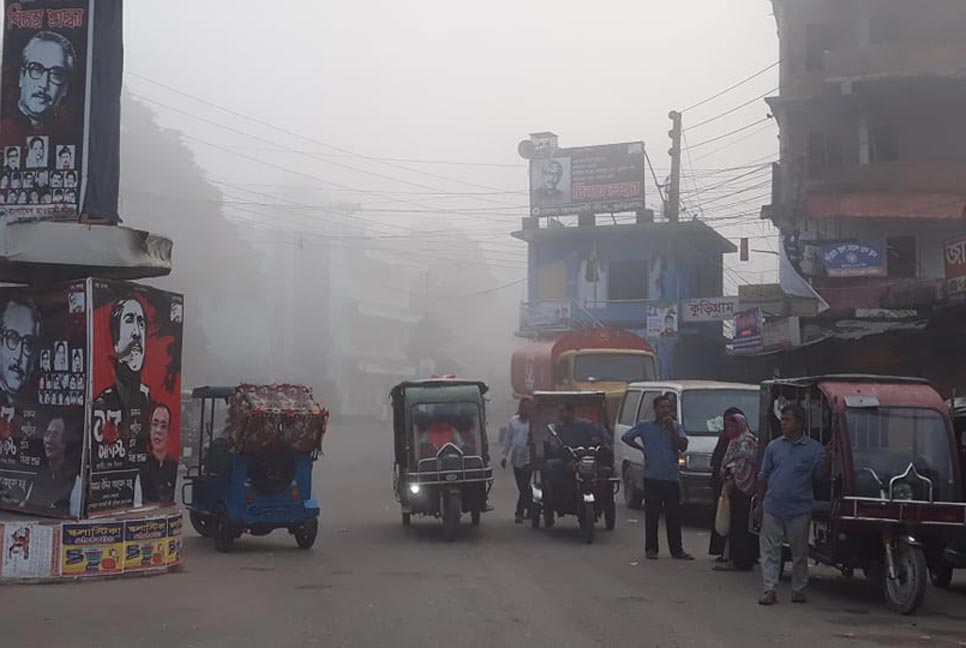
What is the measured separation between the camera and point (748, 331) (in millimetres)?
28344

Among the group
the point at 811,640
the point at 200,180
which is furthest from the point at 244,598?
the point at 200,180

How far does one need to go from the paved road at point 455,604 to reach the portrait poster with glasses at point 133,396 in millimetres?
987

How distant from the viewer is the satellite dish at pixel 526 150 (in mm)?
53750

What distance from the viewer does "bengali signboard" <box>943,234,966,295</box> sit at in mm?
19989

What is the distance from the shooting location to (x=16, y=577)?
11.2 meters

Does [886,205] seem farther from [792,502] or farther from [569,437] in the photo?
[792,502]

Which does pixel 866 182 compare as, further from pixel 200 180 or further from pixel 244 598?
pixel 200 180

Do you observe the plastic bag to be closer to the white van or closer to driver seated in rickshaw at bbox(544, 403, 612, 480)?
driver seated in rickshaw at bbox(544, 403, 612, 480)

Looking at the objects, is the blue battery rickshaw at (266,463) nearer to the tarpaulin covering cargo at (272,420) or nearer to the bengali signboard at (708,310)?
the tarpaulin covering cargo at (272,420)

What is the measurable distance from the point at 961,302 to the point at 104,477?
13.7 meters

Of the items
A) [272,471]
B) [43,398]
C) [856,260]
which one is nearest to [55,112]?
[43,398]

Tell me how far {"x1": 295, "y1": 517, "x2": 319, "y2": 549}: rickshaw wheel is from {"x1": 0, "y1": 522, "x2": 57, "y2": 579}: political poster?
3.86m

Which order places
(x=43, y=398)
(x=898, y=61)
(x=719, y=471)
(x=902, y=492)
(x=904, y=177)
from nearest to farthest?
(x=902, y=492)
(x=43, y=398)
(x=719, y=471)
(x=904, y=177)
(x=898, y=61)

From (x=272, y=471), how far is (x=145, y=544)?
8.74 feet
